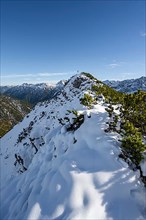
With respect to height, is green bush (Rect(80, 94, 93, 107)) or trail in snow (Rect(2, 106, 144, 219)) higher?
green bush (Rect(80, 94, 93, 107))

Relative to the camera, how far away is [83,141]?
14922mm

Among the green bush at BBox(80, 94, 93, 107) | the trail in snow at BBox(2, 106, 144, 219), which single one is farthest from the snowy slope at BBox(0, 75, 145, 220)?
the green bush at BBox(80, 94, 93, 107)

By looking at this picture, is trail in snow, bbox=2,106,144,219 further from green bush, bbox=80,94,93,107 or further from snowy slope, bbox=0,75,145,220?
green bush, bbox=80,94,93,107

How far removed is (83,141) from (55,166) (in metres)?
2.65

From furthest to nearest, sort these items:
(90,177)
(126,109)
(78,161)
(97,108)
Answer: (97,108), (126,109), (78,161), (90,177)

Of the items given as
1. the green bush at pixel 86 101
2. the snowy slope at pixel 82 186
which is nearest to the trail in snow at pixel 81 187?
the snowy slope at pixel 82 186

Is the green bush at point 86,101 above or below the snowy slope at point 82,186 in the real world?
above

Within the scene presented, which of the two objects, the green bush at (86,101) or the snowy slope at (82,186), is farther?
the green bush at (86,101)

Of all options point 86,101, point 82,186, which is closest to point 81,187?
point 82,186

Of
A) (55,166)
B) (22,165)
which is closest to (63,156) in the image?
(55,166)

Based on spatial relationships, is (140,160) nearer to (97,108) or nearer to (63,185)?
(63,185)

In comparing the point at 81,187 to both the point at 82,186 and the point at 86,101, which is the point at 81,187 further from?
the point at 86,101

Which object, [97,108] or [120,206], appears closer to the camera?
[120,206]

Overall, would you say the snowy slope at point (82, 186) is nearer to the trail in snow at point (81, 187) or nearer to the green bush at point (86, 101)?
Answer: the trail in snow at point (81, 187)
